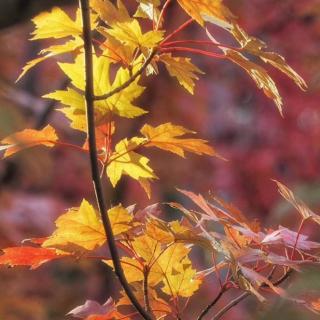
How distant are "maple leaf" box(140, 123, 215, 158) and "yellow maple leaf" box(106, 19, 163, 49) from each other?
3.4 inches

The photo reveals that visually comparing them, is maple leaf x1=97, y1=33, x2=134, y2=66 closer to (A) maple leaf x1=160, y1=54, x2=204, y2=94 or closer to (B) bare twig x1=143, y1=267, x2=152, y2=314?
(A) maple leaf x1=160, y1=54, x2=204, y2=94

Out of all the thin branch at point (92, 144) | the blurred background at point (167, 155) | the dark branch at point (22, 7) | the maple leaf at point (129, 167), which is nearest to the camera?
the thin branch at point (92, 144)

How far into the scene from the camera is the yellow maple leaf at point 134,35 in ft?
2.28

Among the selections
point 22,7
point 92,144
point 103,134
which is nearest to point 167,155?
point 22,7

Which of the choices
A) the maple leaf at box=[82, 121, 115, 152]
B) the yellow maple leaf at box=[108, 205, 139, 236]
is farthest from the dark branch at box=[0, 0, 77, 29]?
the yellow maple leaf at box=[108, 205, 139, 236]

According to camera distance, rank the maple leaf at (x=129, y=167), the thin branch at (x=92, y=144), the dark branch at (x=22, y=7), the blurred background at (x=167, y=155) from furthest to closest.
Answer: the blurred background at (x=167, y=155) < the dark branch at (x=22, y=7) < the maple leaf at (x=129, y=167) < the thin branch at (x=92, y=144)

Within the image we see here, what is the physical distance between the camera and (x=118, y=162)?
0.78 metres

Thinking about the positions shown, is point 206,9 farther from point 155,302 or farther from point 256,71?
point 155,302

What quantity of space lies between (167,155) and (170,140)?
287 cm

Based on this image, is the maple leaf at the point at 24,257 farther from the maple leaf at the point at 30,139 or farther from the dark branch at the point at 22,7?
the dark branch at the point at 22,7

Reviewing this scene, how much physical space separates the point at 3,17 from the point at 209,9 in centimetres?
66

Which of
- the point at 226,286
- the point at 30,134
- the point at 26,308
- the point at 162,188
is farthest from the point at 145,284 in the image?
the point at 162,188

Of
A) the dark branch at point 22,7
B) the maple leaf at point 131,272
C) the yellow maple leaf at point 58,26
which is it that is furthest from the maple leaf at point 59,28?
the dark branch at point 22,7

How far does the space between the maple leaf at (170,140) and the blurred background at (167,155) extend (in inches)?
15.9
